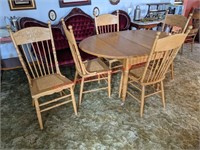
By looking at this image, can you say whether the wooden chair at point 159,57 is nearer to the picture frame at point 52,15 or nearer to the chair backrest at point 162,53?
the chair backrest at point 162,53

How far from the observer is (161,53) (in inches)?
70.1

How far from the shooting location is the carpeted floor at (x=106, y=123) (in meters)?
1.74

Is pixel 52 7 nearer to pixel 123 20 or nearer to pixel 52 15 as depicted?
pixel 52 15

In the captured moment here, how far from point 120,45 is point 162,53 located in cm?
51

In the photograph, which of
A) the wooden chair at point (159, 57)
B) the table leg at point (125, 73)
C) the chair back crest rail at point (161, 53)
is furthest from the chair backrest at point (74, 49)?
the chair back crest rail at point (161, 53)

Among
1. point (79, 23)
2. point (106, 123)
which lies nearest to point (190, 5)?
point (79, 23)

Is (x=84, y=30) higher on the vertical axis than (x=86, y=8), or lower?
lower

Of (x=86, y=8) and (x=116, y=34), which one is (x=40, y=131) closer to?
(x=116, y=34)

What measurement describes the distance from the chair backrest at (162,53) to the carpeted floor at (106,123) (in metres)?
0.48

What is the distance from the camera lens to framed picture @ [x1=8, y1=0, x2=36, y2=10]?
292 centimetres

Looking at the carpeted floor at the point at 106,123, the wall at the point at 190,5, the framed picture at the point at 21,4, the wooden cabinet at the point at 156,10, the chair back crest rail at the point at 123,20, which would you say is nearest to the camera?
the carpeted floor at the point at 106,123

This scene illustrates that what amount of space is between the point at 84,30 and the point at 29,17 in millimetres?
1002

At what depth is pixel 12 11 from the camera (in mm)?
2963

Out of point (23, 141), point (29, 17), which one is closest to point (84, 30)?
point (29, 17)
